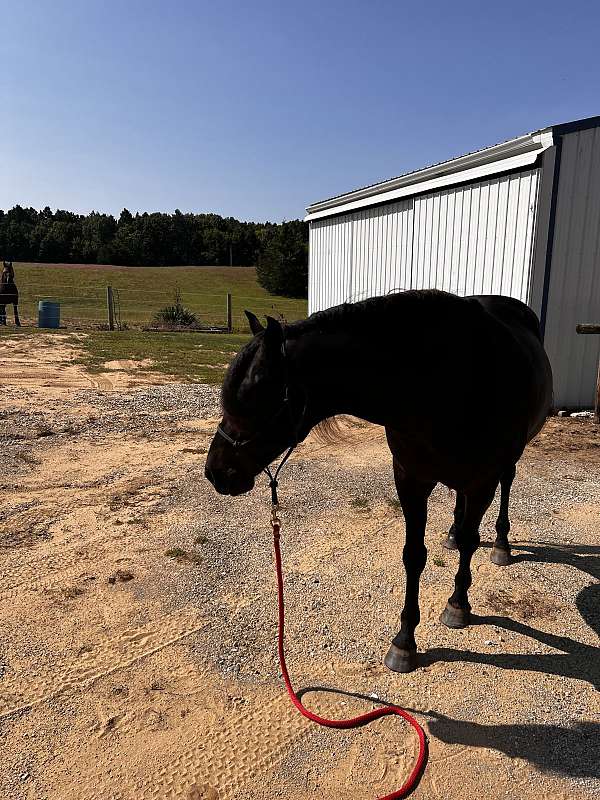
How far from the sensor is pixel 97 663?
2.79 m

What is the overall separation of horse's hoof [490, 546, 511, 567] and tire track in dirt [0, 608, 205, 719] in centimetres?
221

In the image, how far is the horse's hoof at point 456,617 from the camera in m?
3.19

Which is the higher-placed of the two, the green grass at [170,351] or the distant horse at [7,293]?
the distant horse at [7,293]

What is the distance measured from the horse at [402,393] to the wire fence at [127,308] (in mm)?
16429

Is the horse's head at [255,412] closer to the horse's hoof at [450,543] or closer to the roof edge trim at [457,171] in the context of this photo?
the horse's hoof at [450,543]

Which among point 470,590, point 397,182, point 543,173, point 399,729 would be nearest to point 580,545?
point 470,590

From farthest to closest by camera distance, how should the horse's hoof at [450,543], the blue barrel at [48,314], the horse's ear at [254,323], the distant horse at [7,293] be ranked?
the distant horse at [7,293] < the blue barrel at [48,314] < the horse's hoof at [450,543] < the horse's ear at [254,323]

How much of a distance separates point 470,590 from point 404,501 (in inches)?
44.8

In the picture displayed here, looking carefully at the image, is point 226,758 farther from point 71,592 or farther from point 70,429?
point 70,429

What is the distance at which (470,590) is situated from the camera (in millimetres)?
3633

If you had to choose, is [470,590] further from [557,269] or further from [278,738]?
[557,269]

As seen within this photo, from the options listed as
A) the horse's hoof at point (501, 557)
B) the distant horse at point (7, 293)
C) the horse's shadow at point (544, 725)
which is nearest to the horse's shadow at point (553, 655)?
the horse's shadow at point (544, 725)

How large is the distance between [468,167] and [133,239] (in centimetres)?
6468

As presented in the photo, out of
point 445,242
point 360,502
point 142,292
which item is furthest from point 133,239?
point 360,502
